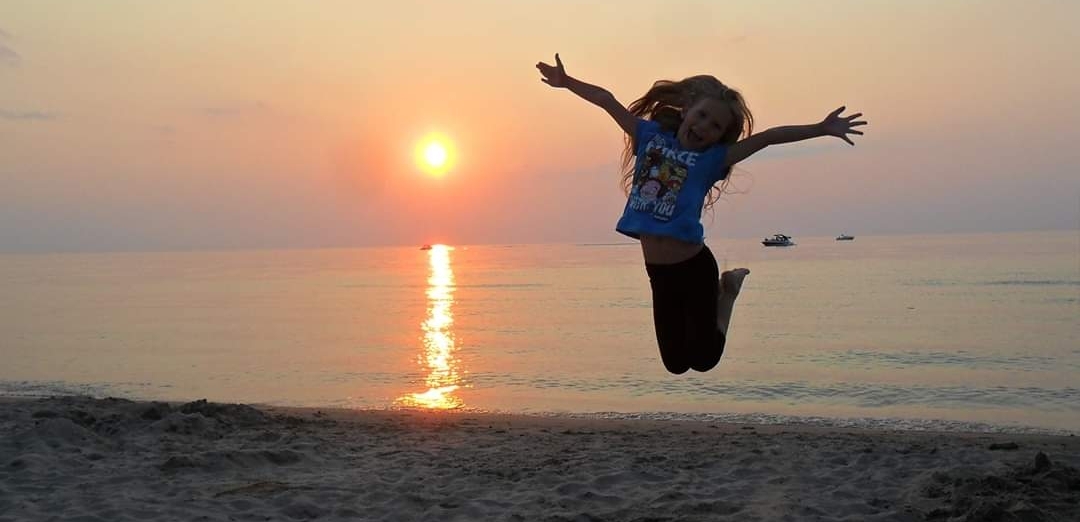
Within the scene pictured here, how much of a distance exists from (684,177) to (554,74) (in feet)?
3.68

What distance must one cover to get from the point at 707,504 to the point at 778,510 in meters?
0.63

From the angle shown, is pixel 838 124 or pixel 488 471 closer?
pixel 838 124

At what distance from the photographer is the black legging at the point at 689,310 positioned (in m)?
5.55

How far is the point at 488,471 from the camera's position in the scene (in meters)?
9.38

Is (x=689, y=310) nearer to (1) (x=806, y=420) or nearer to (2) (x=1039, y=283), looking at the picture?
(1) (x=806, y=420)

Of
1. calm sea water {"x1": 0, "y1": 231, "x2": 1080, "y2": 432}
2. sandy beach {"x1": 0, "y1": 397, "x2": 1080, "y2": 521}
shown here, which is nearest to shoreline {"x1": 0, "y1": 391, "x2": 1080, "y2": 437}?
calm sea water {"x1": 0, "y1": 231, "x2": 1080, "y2": 432}

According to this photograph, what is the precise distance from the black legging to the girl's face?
2.23 feet

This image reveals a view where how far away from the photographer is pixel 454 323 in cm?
3384

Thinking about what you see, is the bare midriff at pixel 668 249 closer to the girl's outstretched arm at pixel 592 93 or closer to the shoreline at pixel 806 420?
the girl's outstretched arm at pixel 592 93

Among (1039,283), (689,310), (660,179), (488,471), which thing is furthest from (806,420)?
(1039,283)

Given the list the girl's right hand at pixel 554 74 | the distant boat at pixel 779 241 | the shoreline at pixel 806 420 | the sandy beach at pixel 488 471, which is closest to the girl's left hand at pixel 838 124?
the girl's right hand at pixel 554 74

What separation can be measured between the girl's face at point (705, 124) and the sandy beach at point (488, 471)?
3.64 m

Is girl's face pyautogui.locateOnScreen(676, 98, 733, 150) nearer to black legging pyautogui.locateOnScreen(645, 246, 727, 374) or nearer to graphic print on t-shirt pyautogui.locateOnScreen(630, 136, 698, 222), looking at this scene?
graphic print on t-shirt pyautogui.locateOnScreen(630, 136, 698, 222)

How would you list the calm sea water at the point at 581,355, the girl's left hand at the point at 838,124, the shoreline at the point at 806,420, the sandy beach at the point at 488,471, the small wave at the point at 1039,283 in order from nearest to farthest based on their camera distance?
the girl's left hand at the point at 838,124
the sandy beach at the point at 488,471
the shoreline at the point at 806,420
the calm sea water at the point at 581,355
the small wave at the point at 1039,283
